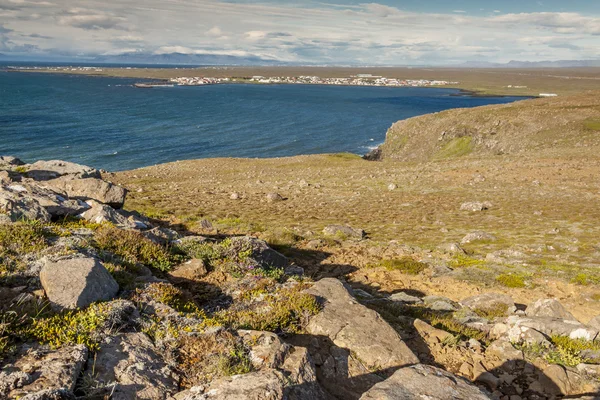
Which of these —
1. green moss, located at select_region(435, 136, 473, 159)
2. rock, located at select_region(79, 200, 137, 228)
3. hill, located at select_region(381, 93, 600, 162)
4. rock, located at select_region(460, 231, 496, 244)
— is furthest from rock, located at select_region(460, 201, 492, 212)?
green moss, located at select_region(435, 136, 473, 159)

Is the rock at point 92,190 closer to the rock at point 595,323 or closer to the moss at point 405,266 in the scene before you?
the moss at point 405,266

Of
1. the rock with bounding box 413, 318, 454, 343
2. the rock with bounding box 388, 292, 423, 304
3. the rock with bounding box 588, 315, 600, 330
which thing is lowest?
the rock with bounding box 388, 292, 423, 304

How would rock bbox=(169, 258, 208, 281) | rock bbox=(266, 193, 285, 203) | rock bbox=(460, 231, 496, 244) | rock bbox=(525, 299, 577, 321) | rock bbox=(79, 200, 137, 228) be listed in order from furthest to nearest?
rock bbox=(266, 193, 285, 203) < rock bbox=(460, 231, 496, 244) < rock bbox=(79, 200, 137, 228) < rock bbox=(525, 299, 577, 321) < rock bbox=(169, 258, 208, 281)

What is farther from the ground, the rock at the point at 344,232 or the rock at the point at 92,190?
the rock at the point at 92,190

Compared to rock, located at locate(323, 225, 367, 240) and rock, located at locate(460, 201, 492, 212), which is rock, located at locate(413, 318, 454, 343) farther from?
rock, located at locate(460, 201, 492, 212)

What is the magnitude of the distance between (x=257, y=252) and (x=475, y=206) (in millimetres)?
17341

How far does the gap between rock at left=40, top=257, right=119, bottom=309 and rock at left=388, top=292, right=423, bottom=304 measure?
8247 mm

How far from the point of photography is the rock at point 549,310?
11547 mm

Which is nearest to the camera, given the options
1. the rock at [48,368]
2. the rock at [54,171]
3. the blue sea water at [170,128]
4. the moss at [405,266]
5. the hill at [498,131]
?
the rock at [48,368]

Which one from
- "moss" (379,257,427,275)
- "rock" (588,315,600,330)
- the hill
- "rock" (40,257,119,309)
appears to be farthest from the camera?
the hill

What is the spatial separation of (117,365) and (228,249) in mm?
6667

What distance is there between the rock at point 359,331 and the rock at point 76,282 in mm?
4204

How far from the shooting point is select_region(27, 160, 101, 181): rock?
2157 cm

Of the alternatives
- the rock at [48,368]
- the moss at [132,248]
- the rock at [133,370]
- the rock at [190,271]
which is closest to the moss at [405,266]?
the rock at [190,271]
